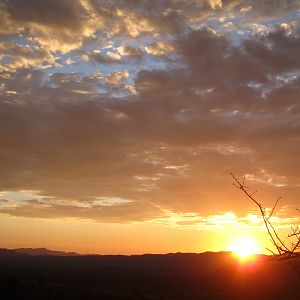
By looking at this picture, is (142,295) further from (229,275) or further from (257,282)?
(229,275)

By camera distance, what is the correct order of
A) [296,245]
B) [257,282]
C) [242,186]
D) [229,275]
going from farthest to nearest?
1. [229,275]
2. [257,282]
3. [242,186]
4. [296,245]

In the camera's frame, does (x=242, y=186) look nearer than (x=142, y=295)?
Yes

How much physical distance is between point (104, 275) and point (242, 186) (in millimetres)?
124288

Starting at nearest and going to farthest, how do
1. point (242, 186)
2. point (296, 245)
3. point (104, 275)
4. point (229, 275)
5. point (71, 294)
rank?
point (296, 245), point (242, 186), point (71, 294), point (229, 275), point (104, 275)

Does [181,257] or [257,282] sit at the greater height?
[181,257]

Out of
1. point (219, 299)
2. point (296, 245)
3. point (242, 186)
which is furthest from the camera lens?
point (219, 299)

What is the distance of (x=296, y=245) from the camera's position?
3.79 m

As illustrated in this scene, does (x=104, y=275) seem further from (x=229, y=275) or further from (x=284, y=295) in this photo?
(x=284, y=295)

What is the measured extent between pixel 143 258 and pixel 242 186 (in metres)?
185

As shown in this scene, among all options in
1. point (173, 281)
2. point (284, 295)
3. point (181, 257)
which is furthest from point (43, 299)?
point (181, 257)

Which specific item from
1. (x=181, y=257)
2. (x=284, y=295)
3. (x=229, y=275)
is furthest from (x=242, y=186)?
(x=181, y=257)

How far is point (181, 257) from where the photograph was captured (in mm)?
179750

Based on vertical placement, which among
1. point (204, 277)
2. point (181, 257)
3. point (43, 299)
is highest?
point (181, 257)

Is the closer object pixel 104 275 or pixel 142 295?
pixel 142 295
